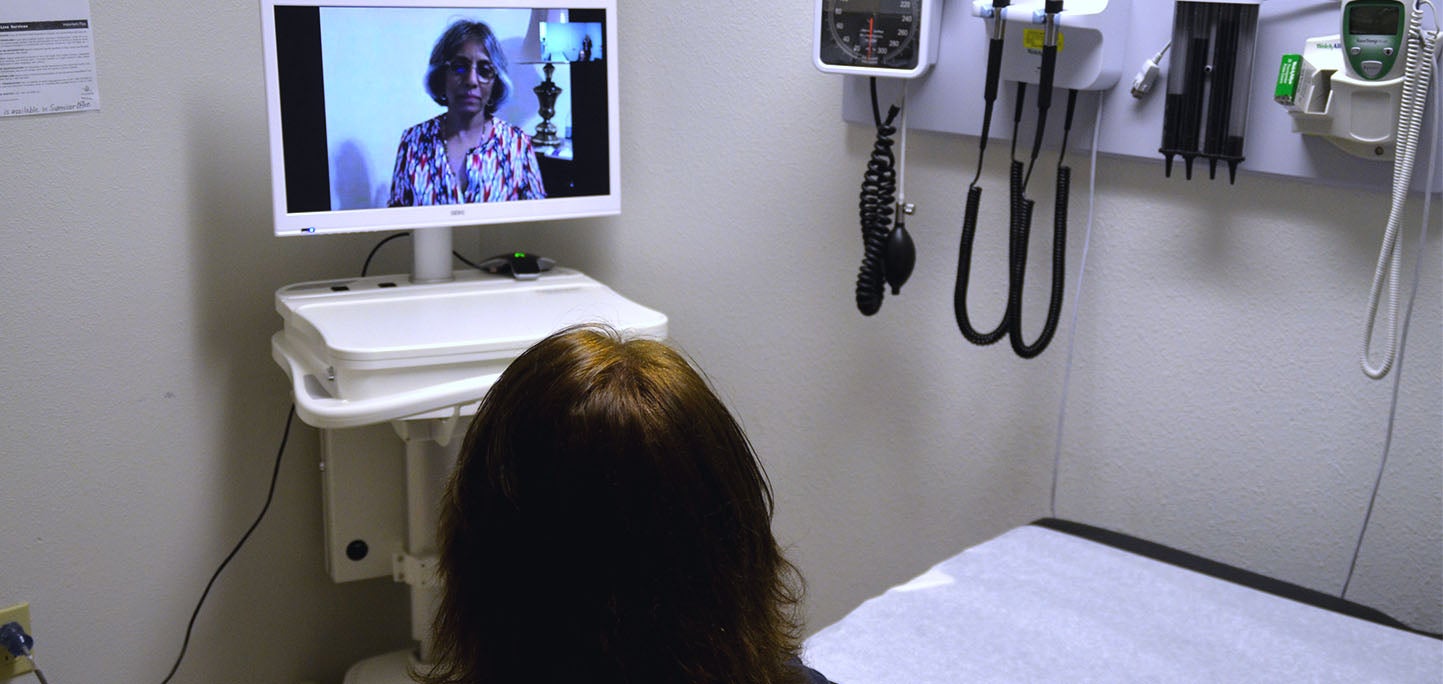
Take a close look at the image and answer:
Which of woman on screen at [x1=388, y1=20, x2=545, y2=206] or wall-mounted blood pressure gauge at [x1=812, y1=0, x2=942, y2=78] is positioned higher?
wall-mounted blood pressure gauge at [x1=812, y1=0, x2=942, y2=78]

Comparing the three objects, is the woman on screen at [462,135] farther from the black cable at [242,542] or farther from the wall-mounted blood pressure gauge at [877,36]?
the wall-mounted blood pressure gauge at [877,36]

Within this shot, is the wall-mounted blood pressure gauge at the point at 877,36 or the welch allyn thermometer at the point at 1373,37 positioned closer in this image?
the welch allyn thermometer at the point at 1373,37

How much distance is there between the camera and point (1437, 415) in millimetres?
1389

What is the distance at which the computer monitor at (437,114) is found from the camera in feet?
5.83

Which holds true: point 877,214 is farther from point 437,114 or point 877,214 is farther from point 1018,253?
point 437,114

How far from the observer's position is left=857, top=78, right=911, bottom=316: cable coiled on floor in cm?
175

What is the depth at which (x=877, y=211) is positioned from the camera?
1.77m

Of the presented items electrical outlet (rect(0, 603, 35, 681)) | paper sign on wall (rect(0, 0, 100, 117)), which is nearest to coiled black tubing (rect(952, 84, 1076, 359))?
paper sign on wall (rect(0, 0, 100, 117))

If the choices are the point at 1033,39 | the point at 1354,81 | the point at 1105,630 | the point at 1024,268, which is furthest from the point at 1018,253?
the point at 1105,630

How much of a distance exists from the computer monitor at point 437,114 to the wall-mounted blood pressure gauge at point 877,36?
404mm

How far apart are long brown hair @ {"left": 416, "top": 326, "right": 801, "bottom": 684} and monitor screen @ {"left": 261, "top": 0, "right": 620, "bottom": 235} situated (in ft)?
3.79

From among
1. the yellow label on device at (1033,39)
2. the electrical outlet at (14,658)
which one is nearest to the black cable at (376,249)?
the electrical outlet at (14,658)

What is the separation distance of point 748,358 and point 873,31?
63 centimetres

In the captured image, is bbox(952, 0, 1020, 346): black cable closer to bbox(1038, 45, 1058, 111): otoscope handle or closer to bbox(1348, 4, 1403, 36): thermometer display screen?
bbox(1038, 45, 1058, 111): otoscope handle
